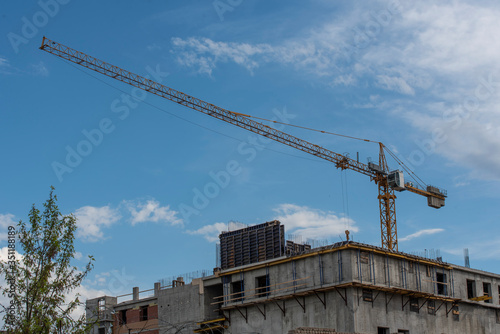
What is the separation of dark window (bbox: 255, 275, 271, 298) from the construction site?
80 mm

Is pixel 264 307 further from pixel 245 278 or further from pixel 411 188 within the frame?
pixel 411 188

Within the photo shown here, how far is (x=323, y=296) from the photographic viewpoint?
4494 cm

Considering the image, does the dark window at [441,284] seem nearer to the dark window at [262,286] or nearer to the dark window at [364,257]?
the dark window at [364,257]

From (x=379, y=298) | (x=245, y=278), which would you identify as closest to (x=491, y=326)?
(x=379, y=298)

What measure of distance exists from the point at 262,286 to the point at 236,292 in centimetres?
242

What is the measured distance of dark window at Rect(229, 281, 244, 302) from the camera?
164 ft

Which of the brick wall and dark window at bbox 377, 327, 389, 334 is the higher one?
the brick wall

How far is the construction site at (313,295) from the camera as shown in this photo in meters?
44.3

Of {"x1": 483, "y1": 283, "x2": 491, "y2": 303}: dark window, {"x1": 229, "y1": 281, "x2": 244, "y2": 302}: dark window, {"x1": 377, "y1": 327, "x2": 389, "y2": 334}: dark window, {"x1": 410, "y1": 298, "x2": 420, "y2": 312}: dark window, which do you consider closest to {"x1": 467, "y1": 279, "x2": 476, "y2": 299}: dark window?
{"x1": 483, "y1": 283, "x2": 491, "y2": 303}: dark window

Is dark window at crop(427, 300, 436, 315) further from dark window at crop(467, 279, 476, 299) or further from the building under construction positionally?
dark window at crop(467, 279, 476, 299)

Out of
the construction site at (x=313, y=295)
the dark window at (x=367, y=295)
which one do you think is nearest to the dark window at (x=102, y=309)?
the construction site at (x=313, y=295)

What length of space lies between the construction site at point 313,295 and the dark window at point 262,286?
8 centimetres

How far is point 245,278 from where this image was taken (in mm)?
50562

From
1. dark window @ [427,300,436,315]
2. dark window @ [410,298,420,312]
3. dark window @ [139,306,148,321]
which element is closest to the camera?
dark window @ [410,298,420,312]
